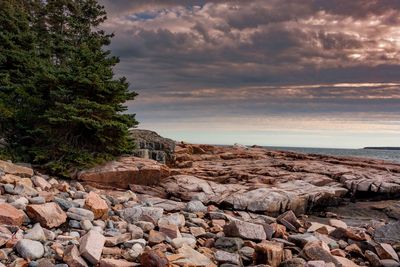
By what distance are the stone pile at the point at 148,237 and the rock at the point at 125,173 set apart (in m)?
2.28

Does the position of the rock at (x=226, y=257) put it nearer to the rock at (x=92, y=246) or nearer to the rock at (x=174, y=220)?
the rock at (x=174, y=220)

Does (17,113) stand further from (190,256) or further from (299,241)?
(299,241)

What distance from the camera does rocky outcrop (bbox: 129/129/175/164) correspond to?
20.5 meters

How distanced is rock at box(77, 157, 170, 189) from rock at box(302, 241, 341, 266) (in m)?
8.20

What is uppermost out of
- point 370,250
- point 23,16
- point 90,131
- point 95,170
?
point 23,16

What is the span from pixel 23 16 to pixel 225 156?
15.6 m

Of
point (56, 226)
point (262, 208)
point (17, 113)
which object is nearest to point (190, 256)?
point (56, 226)

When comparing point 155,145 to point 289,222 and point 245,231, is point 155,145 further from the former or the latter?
point 245,231

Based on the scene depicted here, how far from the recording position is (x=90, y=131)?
1597cm

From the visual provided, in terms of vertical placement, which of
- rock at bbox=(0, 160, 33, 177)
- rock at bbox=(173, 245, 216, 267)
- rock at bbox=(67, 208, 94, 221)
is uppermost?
rock at bbox=(0, 160, 33, 177)

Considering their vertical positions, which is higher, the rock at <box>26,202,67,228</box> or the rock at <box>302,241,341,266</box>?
the rock at <box>26,202,67,228</box>

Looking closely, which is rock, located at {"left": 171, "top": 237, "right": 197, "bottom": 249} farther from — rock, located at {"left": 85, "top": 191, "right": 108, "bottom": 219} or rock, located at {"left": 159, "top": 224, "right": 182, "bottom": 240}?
rock, located at {"left": 85, "top": 191, "right": 108, "bottom": 219}

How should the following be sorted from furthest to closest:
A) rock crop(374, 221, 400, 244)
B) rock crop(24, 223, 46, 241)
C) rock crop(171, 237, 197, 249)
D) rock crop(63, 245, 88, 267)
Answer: rock crop(374, 221, 400, 244), rock crop(171, 237, 197, 249), rock crop(24, 223, 46, 241), rock crop(63, 245, 88, 267)

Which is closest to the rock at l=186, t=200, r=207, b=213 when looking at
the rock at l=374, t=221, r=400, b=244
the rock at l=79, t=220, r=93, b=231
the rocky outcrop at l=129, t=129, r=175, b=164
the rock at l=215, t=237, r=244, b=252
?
the rock at l=215, t=237, r=244, b=252
